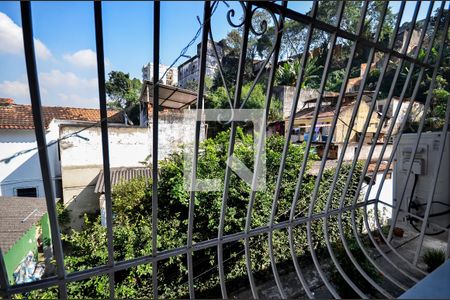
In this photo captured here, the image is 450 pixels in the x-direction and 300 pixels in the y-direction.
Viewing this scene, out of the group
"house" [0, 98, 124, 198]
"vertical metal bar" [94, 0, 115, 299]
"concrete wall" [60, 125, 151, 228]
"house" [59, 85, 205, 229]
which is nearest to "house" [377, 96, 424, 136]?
"vertical metal bar" [94, 0, 115, 299]

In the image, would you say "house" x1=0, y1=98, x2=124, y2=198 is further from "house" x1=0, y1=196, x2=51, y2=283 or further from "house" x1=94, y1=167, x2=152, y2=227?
"house" x1=94, y1=167, x2=152, y2=227

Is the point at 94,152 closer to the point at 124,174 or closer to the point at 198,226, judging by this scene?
the point at 124,174

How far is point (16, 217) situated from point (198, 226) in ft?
11.4

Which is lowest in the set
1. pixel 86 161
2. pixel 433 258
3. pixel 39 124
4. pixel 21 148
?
pixel 433 258

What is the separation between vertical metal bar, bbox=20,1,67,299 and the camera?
2.01 ft

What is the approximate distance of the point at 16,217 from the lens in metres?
4.65

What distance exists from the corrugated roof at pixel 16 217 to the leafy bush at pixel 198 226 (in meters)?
0.74

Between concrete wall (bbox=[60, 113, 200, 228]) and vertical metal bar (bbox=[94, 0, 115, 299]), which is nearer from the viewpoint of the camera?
vertical metal bar (bbox=[94, 0, 115, 299])

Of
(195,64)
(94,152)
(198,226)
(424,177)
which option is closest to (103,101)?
(195,64)

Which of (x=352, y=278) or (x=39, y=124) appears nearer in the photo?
(x=39, y=124)

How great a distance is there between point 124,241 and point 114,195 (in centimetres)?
208

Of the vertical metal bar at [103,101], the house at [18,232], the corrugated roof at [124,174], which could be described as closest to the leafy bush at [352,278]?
the vertical metal bar at [103,101]

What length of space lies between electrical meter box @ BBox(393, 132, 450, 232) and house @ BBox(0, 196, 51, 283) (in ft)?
16.2

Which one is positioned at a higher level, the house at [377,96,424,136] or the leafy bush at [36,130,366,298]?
the house at [377,96,424,136]
